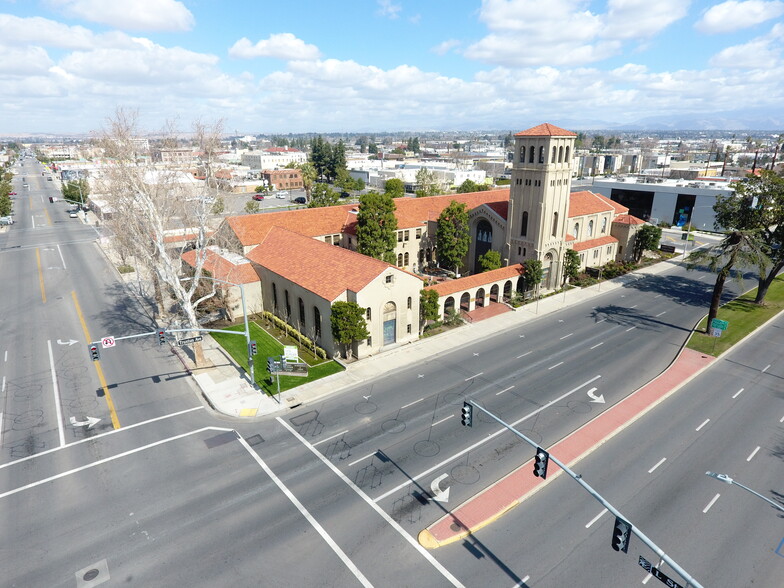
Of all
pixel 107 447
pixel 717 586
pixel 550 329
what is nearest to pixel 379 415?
pixel 107 447

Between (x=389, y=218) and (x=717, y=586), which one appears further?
(x=389, y=218)

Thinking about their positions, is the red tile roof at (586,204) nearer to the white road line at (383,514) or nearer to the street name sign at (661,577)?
the white road line at (383,514)

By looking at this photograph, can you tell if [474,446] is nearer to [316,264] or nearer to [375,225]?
[316,264]

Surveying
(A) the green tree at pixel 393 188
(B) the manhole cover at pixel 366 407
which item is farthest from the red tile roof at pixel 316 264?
(A) the green tree at pixel 393 188

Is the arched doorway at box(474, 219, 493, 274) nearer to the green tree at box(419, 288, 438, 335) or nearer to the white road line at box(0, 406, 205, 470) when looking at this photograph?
the green tree at box(419, 288, 438, 335)

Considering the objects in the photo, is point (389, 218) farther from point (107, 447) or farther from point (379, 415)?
Answer: point (107, 447)

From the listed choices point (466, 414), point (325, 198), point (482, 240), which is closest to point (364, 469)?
point (466, 414)
